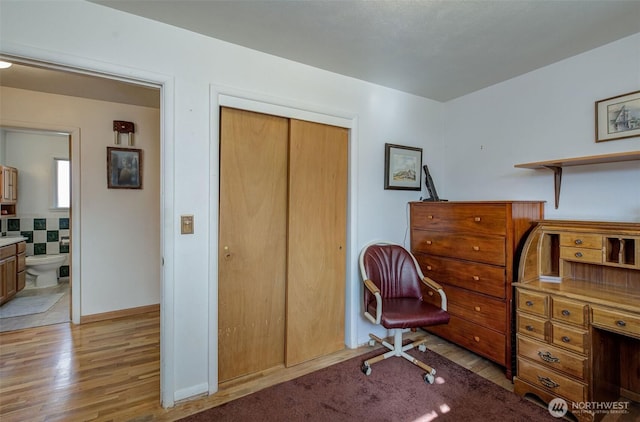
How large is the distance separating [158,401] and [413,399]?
1.73 meters

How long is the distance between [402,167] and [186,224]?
2119mm

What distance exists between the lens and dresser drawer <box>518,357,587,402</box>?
1729mm

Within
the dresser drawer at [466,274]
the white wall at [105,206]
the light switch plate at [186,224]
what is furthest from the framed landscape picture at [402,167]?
the white wall at [105,206]

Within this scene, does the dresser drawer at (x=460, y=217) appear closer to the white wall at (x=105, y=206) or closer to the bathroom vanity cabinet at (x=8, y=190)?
the white wall at (x=105, y=206)

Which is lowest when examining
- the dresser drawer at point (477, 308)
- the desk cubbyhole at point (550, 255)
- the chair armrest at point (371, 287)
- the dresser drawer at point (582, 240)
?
the dresser drawer at point (477, 308)

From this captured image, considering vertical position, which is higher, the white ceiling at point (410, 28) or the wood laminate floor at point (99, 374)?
the white ceiling at point (410, 28)

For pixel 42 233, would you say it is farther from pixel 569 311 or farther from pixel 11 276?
pixel 569 311

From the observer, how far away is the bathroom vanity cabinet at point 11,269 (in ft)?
11.7

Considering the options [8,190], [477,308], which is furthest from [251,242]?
[8,190]

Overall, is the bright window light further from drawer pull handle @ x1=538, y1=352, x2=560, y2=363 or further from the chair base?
drawer pull handle @ x1=538, y1=352, x2=560, y2=363

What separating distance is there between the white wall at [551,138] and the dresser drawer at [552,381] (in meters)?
1.18

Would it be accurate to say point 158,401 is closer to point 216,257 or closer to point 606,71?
point 216,257

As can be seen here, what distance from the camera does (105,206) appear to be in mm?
3297

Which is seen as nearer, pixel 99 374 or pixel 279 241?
pixel 99 374
